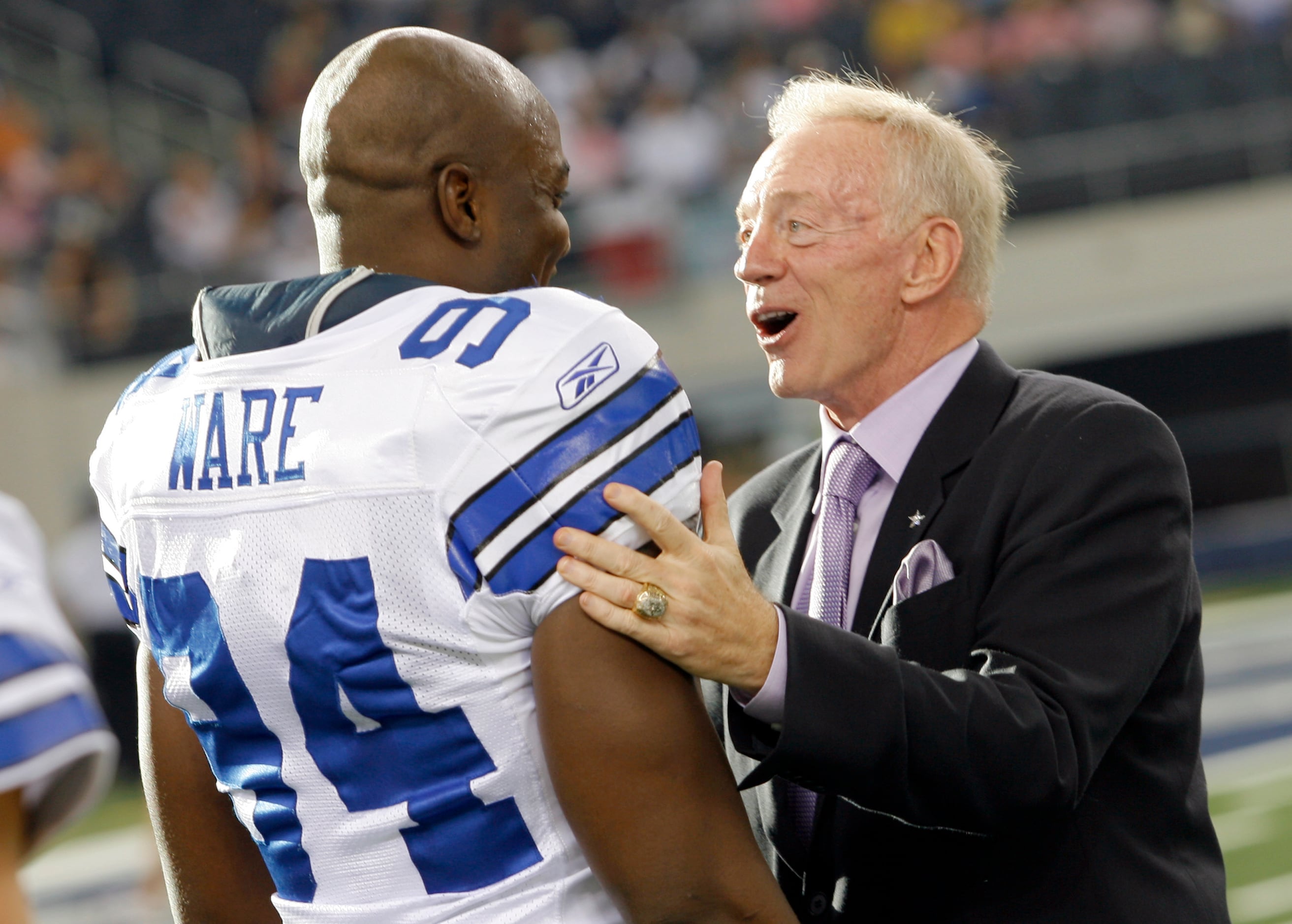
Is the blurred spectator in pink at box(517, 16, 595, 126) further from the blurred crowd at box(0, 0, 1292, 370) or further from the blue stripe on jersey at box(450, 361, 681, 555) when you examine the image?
the blue stripe on jersey at box(450, 361, 681, 555)

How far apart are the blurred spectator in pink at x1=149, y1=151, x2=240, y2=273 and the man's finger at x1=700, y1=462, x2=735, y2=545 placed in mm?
10123

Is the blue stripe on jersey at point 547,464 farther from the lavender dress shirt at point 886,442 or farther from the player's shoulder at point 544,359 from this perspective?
the lavender dress shirt at point 886,442

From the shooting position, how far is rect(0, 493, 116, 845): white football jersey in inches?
44.6

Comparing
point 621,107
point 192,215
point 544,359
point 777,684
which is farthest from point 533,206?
point 621,107

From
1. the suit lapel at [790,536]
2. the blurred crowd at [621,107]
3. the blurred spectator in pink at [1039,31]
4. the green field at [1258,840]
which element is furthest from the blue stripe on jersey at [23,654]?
the blurred spectator in pink at [1039,31]

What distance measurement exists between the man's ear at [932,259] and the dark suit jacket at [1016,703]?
0.78 feet

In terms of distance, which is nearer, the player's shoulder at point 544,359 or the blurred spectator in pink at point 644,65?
the player's shoulder at point 544,359

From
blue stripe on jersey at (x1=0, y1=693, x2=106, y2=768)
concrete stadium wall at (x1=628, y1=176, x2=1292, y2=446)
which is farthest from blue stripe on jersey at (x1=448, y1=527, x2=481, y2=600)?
concrete stadium wall at (x1=628, y1=176, x2=1292, y2=446)

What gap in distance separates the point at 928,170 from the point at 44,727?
164 centimetres

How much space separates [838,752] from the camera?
5.72 feet

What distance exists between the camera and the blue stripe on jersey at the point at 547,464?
147 cm

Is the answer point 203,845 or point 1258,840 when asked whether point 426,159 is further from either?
point 1258,840

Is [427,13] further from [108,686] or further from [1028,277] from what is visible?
[108,686]

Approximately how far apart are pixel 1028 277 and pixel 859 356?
35.9ft
